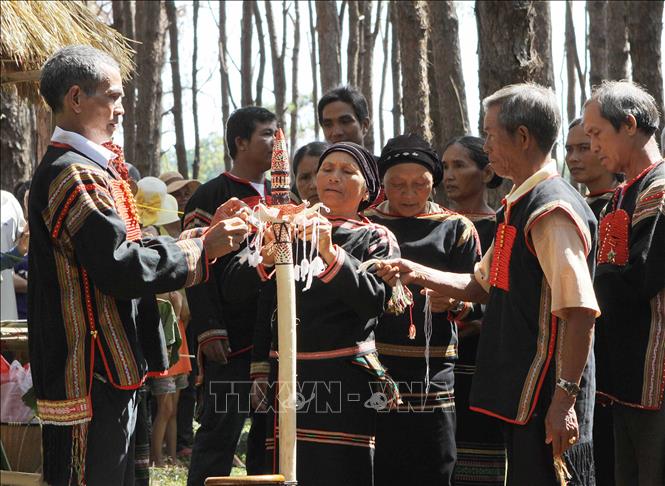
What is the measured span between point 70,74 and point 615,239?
99.9 inches

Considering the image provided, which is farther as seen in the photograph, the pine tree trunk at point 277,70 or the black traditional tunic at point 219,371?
the pine tree trunk at point 277,70

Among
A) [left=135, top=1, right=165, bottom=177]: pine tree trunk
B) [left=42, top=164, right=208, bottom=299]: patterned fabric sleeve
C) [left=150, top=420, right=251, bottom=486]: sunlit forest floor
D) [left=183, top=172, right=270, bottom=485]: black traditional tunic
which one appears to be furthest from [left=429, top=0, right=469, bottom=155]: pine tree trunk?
[left=42, top=164, right=208, bottom=299]: patterned fabric sleeve

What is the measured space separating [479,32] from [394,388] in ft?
11.1

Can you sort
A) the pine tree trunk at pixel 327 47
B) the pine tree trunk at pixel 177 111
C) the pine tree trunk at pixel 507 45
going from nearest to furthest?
the pine tree trunk at pixel 507 45 < the pine tree trunk at pixel 327 47 < the pine tree trunk at pixel 177 111

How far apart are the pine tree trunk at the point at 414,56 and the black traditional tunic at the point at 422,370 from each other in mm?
3991

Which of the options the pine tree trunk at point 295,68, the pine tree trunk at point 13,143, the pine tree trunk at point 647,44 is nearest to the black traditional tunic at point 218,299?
the pine tree trunk at point 647,44

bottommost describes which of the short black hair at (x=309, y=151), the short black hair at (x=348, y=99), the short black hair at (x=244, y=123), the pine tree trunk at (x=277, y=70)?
the short black hair at (x=309, y=151)

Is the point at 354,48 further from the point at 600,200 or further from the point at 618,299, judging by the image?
the point at 618,299

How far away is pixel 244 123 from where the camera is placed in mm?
5707

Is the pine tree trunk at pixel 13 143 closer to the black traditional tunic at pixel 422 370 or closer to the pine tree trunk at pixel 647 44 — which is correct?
the pine tree trunk at pixel 647 44

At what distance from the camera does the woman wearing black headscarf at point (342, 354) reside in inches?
165

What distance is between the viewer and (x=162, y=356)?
398cm

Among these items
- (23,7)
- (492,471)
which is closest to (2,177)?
(23,7)

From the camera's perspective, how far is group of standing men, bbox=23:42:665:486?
361 cm
